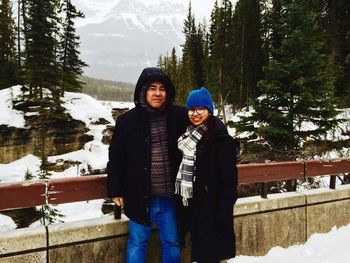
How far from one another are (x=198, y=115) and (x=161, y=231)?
1.26 meters

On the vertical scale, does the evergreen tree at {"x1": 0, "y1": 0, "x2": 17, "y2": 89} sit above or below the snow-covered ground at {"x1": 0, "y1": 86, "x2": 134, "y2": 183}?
above

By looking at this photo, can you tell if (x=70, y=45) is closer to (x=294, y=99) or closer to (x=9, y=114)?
(x=9, y=114)

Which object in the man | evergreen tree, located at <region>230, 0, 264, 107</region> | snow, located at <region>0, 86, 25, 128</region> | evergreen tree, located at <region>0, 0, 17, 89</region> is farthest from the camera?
evergreen tree, located at <region>230, 0, 264, 107</region>

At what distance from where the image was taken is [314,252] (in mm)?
5055

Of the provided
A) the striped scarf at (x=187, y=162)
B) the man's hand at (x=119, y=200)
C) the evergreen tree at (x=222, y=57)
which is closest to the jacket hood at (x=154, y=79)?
the striped scarf at (x=187, y=162)

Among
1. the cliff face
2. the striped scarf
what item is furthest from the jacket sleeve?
the cliff face

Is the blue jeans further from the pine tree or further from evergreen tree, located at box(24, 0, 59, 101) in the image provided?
the pine tree

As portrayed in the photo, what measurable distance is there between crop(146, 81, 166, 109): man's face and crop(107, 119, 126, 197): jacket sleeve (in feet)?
1.28

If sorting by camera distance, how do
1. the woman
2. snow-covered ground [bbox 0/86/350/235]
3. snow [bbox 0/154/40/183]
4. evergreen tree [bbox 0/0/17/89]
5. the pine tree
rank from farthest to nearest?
evergreen tree [bbox 0/0/17/89], the pine tree, snow [bbox 0/154/40/183], snow-covered ground [bbox 0/86/350/235], the woman

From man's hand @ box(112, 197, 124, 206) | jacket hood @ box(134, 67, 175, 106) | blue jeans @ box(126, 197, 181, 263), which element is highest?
jacket hood @ box(134, 67, 175, 106)

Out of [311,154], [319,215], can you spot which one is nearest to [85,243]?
[319,215]

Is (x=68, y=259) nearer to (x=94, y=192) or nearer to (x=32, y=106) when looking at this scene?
(x=94, y=192)

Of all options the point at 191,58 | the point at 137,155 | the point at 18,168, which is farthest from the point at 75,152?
the point at 137,155

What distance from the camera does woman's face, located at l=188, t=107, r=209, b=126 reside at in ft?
11.7
